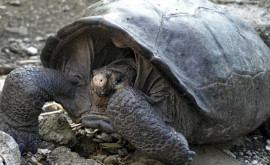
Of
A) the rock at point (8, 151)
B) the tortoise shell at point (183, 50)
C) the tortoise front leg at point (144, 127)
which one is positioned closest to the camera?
the rock at point (8, 151)

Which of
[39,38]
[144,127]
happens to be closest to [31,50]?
[39,38]

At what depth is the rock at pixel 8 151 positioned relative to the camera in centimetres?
244

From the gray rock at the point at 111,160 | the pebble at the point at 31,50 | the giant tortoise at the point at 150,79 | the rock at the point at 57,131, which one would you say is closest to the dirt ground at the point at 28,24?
the pebble at the point at 31,50

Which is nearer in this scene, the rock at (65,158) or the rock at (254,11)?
the rock at (65,158)

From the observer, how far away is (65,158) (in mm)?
2816

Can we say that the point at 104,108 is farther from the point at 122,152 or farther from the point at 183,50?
the point at 183,50

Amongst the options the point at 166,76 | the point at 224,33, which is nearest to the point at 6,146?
the point at 166,76

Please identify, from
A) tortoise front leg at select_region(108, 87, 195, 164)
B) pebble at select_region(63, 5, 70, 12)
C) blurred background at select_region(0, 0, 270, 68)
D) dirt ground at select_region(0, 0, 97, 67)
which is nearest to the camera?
tortoise front leg at select_region(108, 87, 195, 164)

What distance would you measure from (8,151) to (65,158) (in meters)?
0.45

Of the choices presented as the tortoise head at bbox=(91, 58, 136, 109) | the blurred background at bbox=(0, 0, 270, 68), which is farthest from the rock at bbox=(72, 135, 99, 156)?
the blurred background at bbox=(0, 0, 270, 68)

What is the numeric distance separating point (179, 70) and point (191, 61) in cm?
13

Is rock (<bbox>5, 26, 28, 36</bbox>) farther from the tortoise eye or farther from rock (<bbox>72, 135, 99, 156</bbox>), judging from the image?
the tortoise eye

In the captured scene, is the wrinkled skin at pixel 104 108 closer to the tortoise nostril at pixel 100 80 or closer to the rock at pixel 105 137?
the tortoise nostril at pixel 100 80

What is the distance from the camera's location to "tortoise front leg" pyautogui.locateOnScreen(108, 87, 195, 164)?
102 inches
